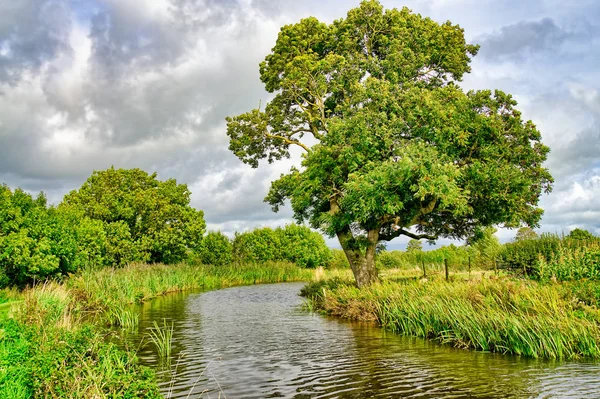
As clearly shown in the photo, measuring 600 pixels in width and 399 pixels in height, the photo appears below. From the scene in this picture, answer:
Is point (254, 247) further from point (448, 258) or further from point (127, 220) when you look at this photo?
point (448, 258)

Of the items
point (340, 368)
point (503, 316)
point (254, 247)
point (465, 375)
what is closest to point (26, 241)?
point (340, 368)

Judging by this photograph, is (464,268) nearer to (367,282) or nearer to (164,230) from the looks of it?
(367,282)

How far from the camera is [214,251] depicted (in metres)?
57.7

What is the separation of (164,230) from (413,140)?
34036 millimetres

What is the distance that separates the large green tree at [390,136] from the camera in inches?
881

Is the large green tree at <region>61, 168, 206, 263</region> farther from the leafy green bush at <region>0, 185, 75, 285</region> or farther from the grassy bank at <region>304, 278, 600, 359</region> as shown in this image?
the grassy bank at <region>304, 278, 600, 359</region>

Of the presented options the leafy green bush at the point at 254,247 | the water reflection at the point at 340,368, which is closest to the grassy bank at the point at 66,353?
the water reflection at the point at 340,368

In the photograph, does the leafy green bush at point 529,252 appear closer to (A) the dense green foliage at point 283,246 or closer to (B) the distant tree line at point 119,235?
(B) the distant tree line at point 119,235

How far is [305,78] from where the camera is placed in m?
27.3

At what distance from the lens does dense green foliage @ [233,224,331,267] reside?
6200 cm

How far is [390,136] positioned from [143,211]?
34013 millimetres

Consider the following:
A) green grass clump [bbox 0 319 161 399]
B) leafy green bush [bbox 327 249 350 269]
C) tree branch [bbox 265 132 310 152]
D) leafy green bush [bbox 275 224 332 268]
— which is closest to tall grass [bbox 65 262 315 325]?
leafy green bush [bbox 275 224 332 268]

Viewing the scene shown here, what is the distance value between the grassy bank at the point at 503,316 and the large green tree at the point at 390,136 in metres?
4.87

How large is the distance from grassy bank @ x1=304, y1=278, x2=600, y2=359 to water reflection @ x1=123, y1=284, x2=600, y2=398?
67cm
